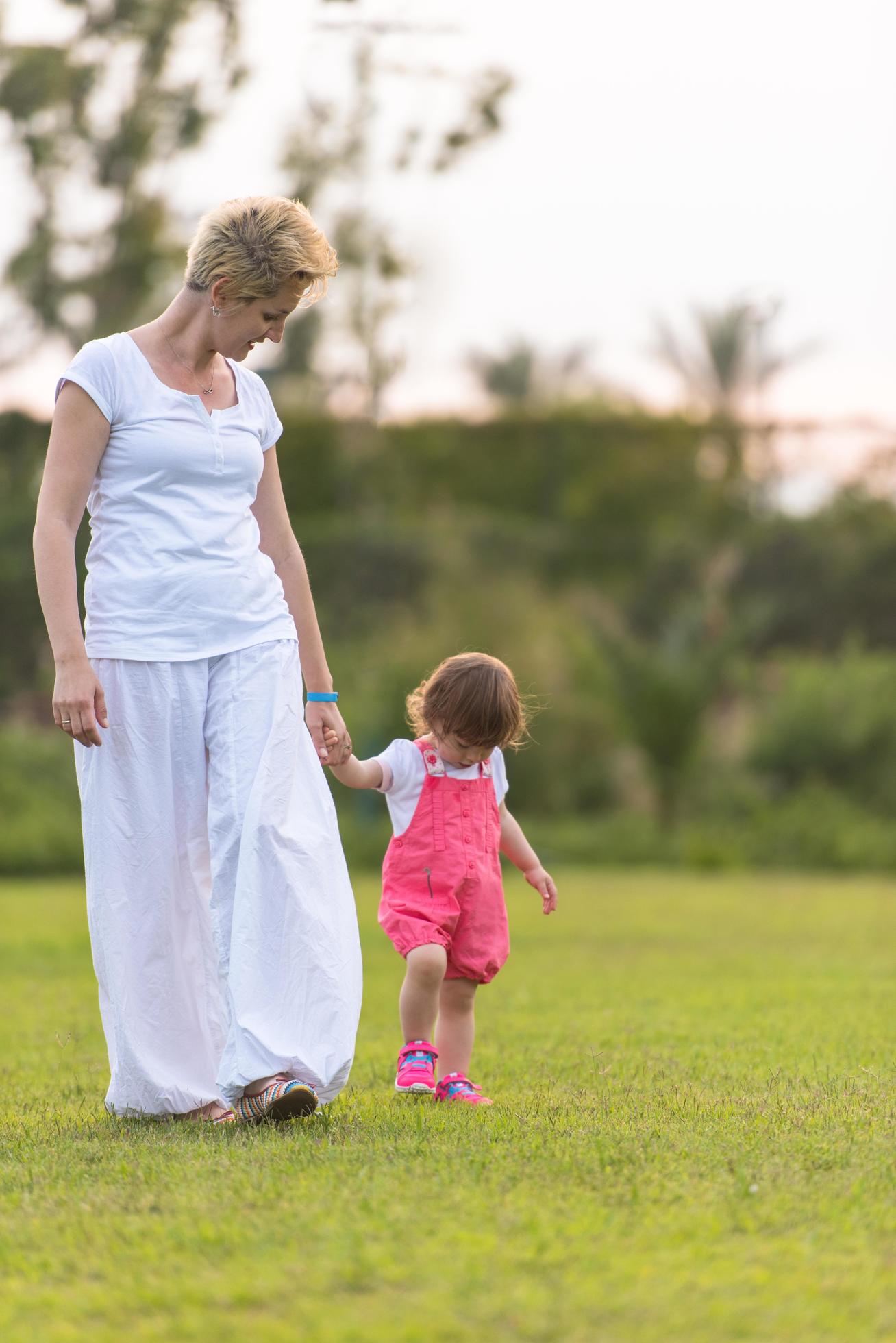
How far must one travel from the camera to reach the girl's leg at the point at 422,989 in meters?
4.64

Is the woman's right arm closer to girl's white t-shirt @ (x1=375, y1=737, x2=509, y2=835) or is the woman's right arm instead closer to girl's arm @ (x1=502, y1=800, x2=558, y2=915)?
girl's white t-shirt @ (x1=375, y1=737, x2=509, y2=835)

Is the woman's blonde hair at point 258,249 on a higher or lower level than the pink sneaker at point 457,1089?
higher

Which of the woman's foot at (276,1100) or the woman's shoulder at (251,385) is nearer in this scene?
the woman's foot at (276,1100)

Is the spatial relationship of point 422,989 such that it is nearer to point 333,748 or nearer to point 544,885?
point 544,885

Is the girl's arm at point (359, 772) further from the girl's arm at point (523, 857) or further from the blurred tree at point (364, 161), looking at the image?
the blurred tree at point (364, 161)

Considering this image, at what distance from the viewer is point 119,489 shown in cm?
420

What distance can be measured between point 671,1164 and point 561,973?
19.0ft

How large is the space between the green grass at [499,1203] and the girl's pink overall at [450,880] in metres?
0.41

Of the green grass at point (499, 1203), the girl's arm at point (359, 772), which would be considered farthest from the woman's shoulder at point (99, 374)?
the green grass at point (499, 1203)

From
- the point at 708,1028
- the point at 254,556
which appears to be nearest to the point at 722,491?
the point at 708,1028

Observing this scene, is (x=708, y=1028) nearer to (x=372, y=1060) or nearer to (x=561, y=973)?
(x=372, y=1060)

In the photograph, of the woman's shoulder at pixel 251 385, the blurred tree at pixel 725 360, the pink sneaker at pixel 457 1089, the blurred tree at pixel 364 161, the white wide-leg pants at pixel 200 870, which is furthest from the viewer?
the blurred tree at pixel 725 360

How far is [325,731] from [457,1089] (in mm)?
1044

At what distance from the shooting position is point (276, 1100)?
391 cm
